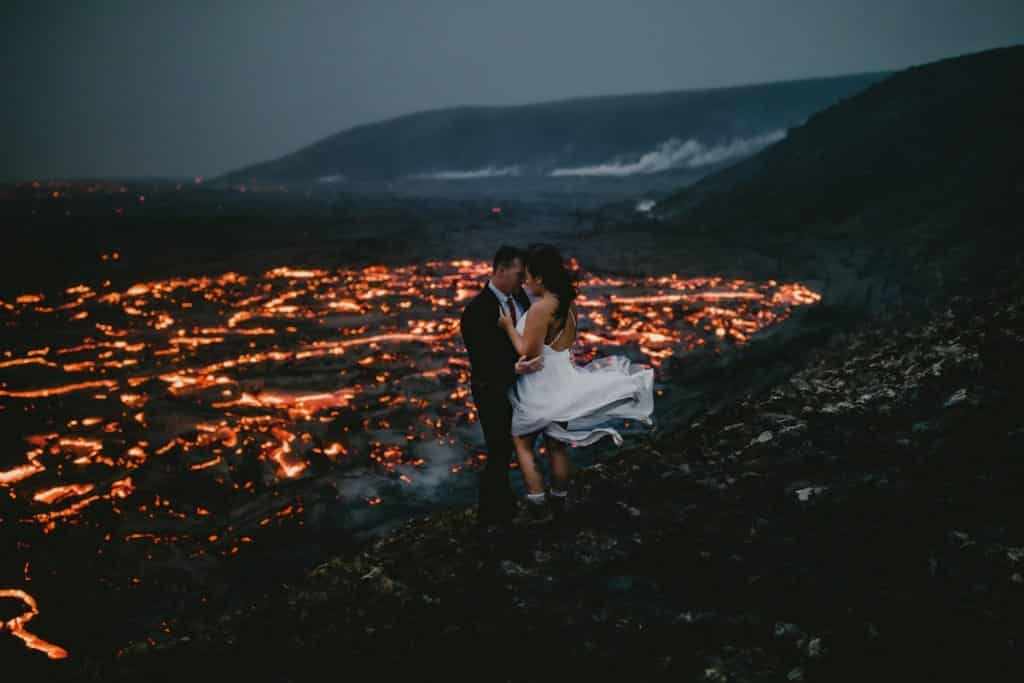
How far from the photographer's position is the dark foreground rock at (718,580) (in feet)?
14.1

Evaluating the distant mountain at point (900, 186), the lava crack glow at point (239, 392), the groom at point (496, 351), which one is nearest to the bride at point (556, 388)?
the groom at point (496, 351)

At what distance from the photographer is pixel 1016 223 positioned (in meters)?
21.1

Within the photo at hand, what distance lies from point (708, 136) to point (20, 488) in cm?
21513

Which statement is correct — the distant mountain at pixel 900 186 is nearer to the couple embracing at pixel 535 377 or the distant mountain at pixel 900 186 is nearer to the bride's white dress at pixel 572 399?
the bride's white dress at pixel 572 399

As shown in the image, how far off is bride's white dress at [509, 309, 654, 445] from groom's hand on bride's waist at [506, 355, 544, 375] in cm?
16

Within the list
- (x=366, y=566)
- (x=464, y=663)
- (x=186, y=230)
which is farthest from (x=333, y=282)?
(x=186, y=230)

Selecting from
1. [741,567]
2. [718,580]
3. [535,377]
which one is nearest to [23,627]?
[535,377]

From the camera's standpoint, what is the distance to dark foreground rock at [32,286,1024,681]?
4289 mm

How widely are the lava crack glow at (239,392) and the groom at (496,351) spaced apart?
12.6 ft

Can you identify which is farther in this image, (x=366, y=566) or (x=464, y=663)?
(x=366, y=566)

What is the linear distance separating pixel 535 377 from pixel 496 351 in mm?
481

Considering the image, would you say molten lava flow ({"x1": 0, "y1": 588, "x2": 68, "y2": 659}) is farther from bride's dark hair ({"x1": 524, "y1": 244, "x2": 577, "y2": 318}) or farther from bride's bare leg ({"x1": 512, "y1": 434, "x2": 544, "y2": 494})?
bride's dark hair ({"x1": 524, "y1": 244, "x2": 577, "y2": 318})

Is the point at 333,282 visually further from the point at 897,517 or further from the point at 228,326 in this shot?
the point at 897,517

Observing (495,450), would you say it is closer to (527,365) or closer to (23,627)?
(527,365)
